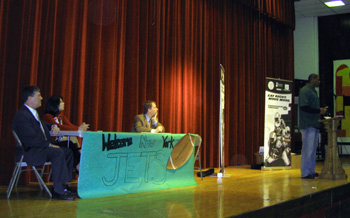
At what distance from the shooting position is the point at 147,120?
5117 millimetres

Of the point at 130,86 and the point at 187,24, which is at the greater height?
the point at 187,24

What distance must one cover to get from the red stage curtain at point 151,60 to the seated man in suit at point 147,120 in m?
0.67

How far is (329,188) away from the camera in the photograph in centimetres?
429

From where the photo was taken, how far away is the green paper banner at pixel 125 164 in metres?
3.43

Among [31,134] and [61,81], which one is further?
[61,81]

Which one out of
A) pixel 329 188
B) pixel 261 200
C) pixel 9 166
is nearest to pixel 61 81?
pixel 9 166

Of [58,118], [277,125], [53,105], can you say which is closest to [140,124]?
[58,118]

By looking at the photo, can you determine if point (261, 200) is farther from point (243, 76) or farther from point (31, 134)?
point (243, 76)

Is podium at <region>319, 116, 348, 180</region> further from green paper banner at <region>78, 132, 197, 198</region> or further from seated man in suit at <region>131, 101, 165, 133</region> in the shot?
seated man in suit at <region>131, 101, 165, 133</region>

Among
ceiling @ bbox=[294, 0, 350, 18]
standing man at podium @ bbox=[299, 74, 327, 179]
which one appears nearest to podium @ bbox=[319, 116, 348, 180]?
standing man at podium @ bbox=[299, 74, 327, 179]

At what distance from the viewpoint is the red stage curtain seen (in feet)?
15.1

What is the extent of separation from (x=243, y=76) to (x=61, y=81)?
14.9 ft

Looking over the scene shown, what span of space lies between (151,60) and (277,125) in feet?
8.35

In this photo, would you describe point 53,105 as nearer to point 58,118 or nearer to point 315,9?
point 58,118
